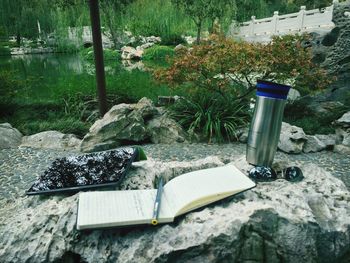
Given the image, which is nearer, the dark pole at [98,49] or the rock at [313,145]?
the rock at [313,145]

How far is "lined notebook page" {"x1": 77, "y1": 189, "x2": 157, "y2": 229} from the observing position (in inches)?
55.8

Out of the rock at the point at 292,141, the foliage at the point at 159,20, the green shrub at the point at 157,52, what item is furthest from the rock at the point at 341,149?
the foliage at the point at 159,20

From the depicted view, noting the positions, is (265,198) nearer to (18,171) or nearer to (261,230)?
(261,230)

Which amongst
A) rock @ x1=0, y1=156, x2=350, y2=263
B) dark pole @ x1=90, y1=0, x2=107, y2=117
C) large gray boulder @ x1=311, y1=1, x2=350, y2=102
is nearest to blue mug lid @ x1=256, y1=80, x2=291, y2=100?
rock @ x1=0, y1=156, x2=350, y2=263

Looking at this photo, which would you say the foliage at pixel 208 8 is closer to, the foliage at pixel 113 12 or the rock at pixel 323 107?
the foliage at pixel 113 12

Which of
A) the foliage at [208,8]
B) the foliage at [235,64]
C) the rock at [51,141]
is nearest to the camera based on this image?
the rock at [51,141]

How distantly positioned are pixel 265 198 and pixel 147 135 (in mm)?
2909

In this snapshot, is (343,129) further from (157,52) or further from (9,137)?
(157,52)

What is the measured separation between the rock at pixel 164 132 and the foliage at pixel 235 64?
0.99 m

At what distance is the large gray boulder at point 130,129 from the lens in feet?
13.4

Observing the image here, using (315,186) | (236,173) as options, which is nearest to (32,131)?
(236,173)

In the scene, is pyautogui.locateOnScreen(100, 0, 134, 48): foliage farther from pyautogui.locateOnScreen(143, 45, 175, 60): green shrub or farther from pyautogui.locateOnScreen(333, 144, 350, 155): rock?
pyautogui.locateOnScreen(333, 144, 350, 155): rock

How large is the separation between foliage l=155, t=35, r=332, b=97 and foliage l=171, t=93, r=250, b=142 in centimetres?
27

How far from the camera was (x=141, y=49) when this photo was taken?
23.0 m
